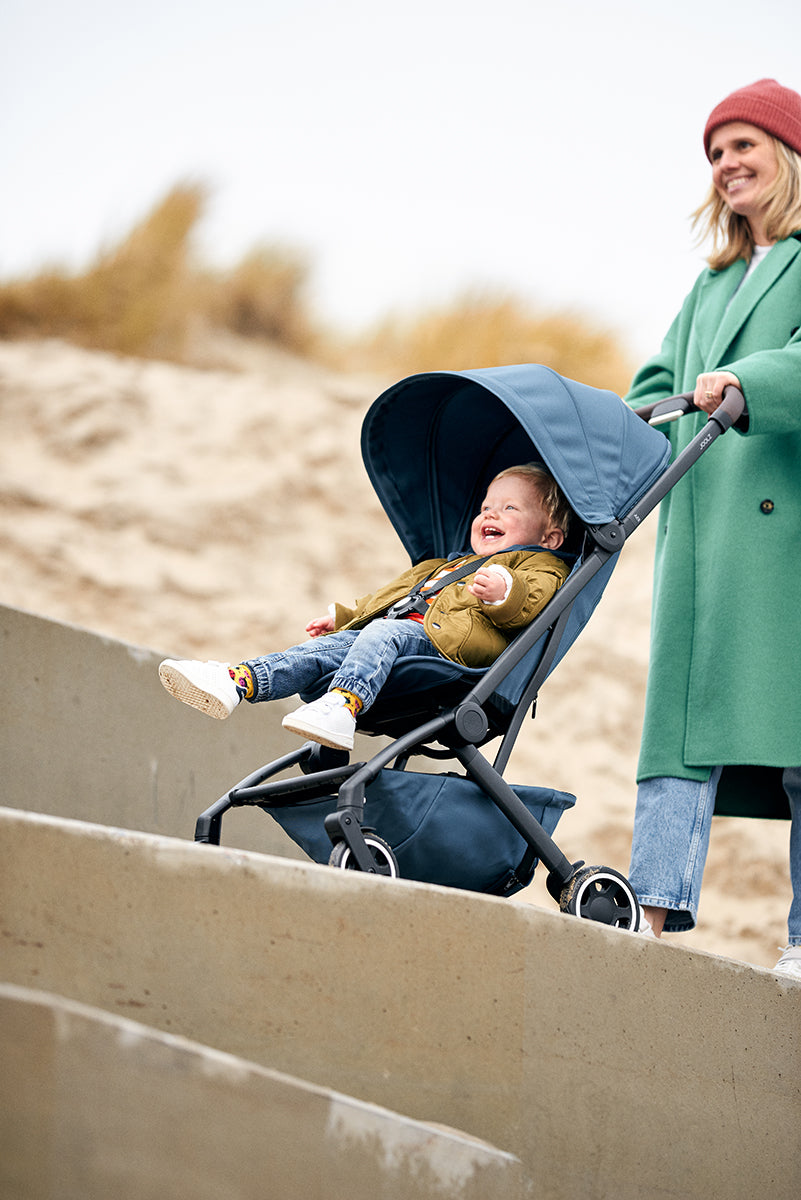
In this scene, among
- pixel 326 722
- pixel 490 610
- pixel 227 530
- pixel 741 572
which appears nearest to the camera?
pixel 326 722

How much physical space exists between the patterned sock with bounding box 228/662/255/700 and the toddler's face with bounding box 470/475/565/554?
2.08 feet

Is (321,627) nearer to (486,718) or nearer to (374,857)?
(486,718)

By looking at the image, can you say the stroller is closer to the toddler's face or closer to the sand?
the toddler's face

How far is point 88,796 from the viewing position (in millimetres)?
2973

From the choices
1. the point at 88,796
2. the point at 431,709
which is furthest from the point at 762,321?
the point at 88,796

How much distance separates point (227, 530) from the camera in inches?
319

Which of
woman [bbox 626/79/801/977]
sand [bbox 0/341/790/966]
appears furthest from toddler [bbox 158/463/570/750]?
sand [bbox 0/341/790/966]

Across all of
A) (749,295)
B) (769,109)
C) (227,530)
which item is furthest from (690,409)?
(227,530)

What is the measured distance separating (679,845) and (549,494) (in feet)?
2.61

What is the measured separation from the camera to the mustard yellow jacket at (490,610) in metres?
2.23

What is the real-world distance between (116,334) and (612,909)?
744 centimetres

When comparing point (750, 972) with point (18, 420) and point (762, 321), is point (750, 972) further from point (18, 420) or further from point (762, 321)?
point (18, 420)

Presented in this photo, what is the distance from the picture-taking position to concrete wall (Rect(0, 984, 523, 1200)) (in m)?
1.37

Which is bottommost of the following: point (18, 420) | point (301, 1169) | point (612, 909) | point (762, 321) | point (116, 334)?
point (301, 1169)
